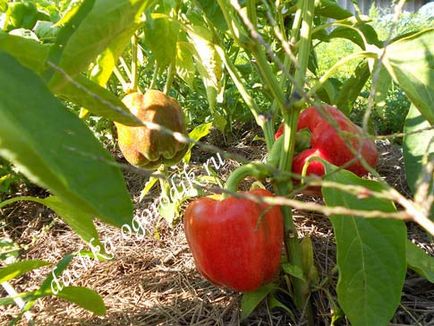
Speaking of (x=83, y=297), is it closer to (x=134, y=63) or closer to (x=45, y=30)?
(x=134, y=63)

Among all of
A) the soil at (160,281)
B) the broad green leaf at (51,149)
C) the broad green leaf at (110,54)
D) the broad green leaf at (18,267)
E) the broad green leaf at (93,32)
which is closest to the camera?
the broad green leaf at (51,149)

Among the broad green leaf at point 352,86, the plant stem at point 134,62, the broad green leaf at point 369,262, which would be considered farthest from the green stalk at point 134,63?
the broad green leaf at point 369,262

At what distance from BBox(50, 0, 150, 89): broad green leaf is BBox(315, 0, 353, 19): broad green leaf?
0.65m

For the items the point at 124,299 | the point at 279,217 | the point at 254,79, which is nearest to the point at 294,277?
the point at 279,217

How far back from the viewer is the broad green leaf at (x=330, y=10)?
112 cm

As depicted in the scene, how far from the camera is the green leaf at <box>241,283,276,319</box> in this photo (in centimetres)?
82

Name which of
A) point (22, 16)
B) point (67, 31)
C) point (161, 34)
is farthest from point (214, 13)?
point (22, 16)

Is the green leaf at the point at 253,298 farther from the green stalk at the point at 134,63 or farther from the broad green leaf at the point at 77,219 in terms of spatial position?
the green stalk at the point at 134,63

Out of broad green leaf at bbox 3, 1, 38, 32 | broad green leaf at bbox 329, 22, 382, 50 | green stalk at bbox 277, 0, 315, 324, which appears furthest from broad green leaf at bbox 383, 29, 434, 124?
broad green leaf at bbox 3, 1, 38, 32

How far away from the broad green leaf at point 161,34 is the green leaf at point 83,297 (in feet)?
1.33

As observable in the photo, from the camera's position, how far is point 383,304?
67 cm

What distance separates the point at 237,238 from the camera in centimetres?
77

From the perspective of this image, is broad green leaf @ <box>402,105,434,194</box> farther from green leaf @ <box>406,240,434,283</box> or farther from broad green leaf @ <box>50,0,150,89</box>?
broad green leaf @ <box>50,0,150,89</box>

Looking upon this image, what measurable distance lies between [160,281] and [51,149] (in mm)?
685
